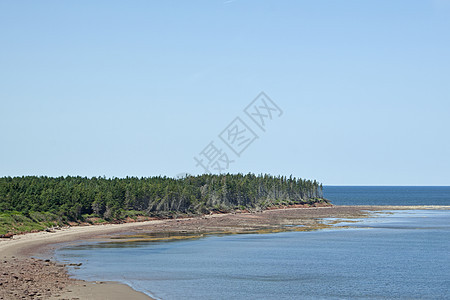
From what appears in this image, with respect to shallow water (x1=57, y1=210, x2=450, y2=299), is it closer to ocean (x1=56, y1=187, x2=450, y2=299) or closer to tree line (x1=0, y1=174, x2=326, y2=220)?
ocean (x1=56, y1=187, x2=450, y2=299)

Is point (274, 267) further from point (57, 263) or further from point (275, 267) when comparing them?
point (57, 263)

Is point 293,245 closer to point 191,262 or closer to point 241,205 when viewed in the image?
point 191,262

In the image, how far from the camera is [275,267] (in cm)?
5362

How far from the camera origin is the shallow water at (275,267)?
41.1 m

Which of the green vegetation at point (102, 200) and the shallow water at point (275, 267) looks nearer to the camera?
the shallow water at point (275, 267)

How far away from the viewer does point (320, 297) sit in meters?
38.9

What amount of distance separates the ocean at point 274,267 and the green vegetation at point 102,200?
64.2 ft

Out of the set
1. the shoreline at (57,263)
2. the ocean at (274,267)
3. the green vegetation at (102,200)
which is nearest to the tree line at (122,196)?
the green vegetation at (102,200)

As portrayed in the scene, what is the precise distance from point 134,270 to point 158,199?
76.4 m

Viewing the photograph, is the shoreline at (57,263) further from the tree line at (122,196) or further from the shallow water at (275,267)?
the tree line at (122,196)

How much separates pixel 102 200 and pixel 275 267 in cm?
5882

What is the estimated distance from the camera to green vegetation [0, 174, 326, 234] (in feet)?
281

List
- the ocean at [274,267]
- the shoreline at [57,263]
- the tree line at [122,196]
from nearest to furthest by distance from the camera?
the shoreline at [57,263] → the ocean at [274,267] → the tree line at [122,196]

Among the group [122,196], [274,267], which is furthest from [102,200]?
[274,267]
